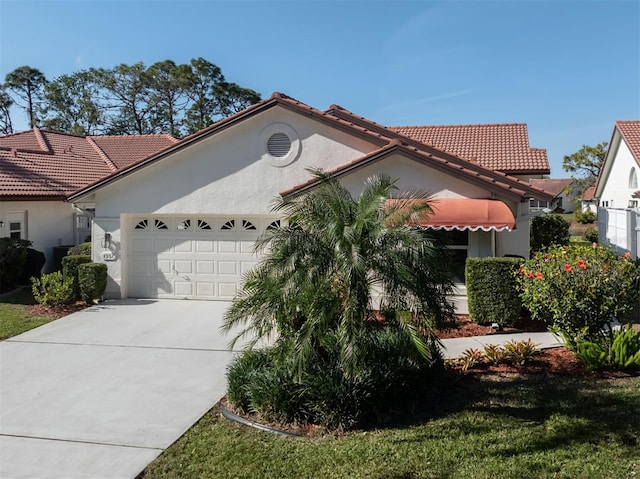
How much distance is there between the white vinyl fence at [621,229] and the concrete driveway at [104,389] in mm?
20252

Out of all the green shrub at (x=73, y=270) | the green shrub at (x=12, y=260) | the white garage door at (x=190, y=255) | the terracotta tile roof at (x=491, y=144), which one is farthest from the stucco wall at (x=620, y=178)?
the green shrub at (x=12, y=260)

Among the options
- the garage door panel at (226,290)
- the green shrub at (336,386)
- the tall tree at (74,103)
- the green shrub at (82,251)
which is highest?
the tall tree at (74,103)

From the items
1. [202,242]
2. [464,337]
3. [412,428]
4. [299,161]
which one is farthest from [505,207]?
[202,242]

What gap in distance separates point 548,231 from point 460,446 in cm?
2466

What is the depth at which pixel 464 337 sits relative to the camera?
1484 centimetres

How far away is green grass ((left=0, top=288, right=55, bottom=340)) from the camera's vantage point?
53.6 feet

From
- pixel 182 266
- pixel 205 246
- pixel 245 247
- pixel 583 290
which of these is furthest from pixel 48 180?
pixel 583 290

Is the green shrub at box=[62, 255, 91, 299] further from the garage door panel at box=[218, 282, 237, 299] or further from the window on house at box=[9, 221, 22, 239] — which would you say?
the garage door panel at box=[218, 282, 237, 299]

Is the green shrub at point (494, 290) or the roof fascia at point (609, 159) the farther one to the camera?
the roof fascia at point (609, 159)

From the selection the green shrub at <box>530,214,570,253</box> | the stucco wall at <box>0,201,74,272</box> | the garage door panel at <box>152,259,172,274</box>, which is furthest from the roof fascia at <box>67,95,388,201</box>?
the green shrub at <box>530,214,570,253</box>

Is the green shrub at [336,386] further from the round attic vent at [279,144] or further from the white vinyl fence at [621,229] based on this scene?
the white vinyl fence at [621,229]

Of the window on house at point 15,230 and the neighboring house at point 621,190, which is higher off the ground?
the neighboring house at point 621,190

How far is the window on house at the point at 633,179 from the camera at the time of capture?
3845 centimetres

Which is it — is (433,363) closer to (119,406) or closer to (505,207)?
(119,406)
